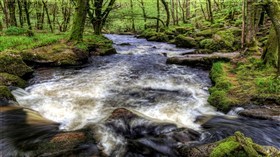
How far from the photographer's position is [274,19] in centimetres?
775

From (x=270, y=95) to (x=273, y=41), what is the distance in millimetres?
3285

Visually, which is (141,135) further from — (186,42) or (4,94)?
(186,42)

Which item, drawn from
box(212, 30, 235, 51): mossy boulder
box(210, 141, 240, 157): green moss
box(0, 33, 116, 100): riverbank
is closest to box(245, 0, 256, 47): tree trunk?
box(212, 30, 235, 51): mossy boulder

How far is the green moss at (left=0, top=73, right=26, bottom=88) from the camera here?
30.4ft

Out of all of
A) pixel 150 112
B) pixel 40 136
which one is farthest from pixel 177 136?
pixel 40 136

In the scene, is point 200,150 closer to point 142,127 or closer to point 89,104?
point 142,127

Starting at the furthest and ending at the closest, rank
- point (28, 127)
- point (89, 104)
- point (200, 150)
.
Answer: point (89, 104), point (28, 127), point (200, 150)

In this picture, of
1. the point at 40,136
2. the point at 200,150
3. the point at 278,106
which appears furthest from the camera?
the point at 278,106

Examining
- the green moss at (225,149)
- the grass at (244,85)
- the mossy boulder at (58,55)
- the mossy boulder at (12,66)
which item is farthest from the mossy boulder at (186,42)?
the green moss at (225,149)

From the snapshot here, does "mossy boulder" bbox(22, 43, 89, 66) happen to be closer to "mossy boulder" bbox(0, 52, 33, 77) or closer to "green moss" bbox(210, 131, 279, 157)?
"mossy boulder" bbox(0, 52, 33, 77)

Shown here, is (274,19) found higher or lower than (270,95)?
higher

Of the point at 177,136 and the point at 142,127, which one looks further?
the point at 142,127

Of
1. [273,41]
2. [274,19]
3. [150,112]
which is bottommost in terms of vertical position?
[150,112]

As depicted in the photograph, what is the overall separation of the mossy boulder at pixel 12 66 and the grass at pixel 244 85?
7.91 m
